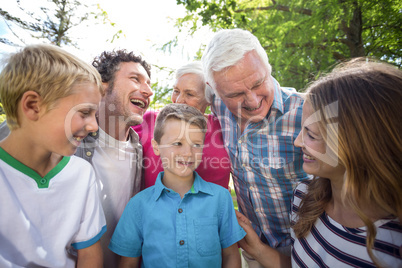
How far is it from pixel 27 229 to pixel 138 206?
0.62 metres

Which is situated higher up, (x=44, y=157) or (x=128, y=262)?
(x=44, y=157)

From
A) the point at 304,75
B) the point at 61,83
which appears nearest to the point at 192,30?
the point at 304,75

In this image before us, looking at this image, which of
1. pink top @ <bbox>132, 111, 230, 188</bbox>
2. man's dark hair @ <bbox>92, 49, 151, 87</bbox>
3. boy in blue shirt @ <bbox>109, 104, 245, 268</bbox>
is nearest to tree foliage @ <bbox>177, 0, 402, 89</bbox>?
pink top @ <bbox>132, 111, 230, 188</bbox>

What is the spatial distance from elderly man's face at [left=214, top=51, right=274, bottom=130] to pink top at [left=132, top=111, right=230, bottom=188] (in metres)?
0.39

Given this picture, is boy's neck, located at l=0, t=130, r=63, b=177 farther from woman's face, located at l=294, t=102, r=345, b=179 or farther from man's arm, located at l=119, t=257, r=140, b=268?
woman's face, located at l=294, t=102, r=345, b=179

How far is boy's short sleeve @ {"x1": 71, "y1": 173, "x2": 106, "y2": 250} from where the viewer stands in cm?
146

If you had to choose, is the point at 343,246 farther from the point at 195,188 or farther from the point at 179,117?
the point at 179,117

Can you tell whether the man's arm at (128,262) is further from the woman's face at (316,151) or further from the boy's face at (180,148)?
the woman's face at (316,151)

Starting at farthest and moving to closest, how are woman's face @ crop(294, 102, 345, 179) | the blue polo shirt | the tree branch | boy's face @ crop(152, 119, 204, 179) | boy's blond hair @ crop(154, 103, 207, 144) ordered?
the tree branch → boy's blond hair @ crop(154, 103, 207, 144) → boy's face @ crop(152, 119, 204, 179) → the blue polo shirt → woman's face @ crop(294, 102, 345, 179)

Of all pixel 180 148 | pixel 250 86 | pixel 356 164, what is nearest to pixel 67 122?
pixel 180 148

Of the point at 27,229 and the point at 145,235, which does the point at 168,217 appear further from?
the point at 27,229

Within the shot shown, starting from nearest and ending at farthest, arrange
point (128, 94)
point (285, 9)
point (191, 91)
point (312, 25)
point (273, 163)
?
point (273, 163)
point (128, 94)
point (191, 91)
point (312, 25)
point (285, 9)

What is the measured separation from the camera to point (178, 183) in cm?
183

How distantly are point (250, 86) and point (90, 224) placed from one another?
159 centimetres
